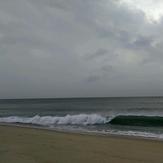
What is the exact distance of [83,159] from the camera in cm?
847

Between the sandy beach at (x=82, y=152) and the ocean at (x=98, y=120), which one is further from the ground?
the sandy beach at (x=82, y=152)

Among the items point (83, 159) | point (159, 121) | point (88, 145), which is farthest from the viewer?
point (159, 121)

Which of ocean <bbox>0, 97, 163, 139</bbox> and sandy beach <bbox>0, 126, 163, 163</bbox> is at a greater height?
sandy beach <bbox>0, 126, 163, 163</bbox>

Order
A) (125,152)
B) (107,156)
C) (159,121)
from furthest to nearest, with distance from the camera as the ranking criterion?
1. (159,121)
2. (125,152)
3. (107,156)

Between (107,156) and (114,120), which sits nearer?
(107,156)

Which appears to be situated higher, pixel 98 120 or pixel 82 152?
pixel 82 152

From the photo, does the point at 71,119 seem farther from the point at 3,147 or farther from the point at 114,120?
the point at 3,147

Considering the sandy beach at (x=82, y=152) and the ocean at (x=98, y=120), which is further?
the ocean at (x=98, y=120)

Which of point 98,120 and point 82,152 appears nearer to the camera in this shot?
point 82,152

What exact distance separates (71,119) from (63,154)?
17934mm

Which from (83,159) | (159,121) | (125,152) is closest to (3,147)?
(83,159)

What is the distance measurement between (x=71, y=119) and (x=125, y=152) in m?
17.3

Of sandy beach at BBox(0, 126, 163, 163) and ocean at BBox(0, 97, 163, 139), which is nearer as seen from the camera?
sandy beach at BBox(0, 126, 163, 163)

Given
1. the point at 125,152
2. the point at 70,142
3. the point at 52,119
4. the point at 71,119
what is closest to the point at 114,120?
the point at 71,119
